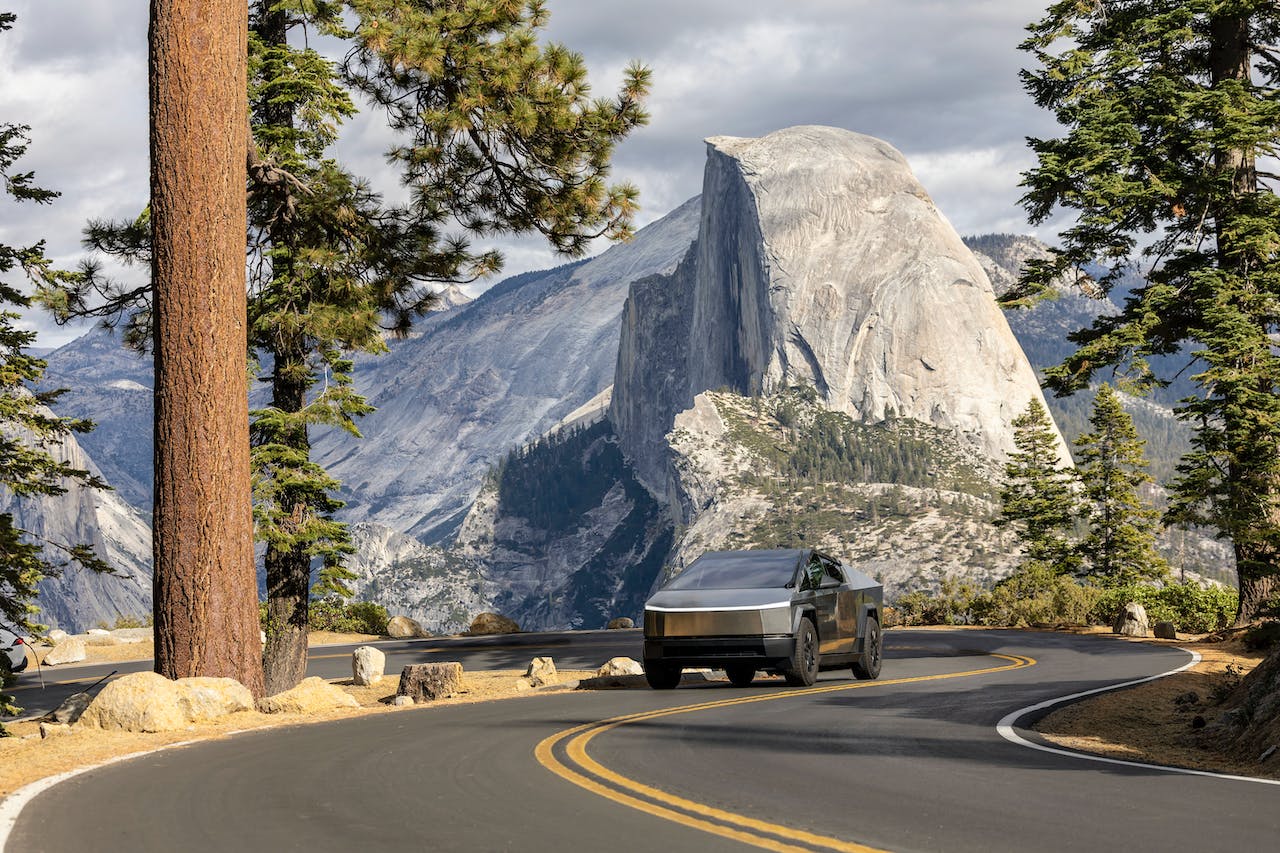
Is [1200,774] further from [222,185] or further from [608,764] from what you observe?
[222,185]

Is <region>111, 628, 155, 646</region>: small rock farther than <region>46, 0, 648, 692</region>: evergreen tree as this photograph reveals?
Yes

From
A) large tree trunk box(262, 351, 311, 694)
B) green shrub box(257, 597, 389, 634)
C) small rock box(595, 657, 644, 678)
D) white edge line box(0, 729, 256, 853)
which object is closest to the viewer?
white edge line box(0, 729, 256, 853)

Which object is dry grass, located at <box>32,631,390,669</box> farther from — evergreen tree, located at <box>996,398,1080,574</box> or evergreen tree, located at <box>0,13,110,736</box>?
evergreen tree, located at <box>996,398,1080,574</box>

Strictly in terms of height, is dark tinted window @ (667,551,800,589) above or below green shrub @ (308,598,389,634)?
above

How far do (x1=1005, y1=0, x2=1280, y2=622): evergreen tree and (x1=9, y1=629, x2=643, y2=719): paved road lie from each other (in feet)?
39.3

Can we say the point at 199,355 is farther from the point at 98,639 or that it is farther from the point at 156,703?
the point at 98,639

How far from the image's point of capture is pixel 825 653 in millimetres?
15961

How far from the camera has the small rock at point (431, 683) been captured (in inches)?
→ 682

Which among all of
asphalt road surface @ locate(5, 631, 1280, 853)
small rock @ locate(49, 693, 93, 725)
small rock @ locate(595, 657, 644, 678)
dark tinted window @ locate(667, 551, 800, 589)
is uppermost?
dark tinted window @ locate(667, 551, 800, 589)

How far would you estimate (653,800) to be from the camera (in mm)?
7199

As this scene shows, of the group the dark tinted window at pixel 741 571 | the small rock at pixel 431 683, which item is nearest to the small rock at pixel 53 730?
the small rock at pixel 431 683

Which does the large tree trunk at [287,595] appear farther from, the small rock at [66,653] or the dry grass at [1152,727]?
the small rock at [66,653]

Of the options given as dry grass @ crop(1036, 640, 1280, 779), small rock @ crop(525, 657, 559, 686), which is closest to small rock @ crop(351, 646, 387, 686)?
small rock @ crop(525, 657, 559, 686)

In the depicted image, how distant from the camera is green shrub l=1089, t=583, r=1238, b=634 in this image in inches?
1234
